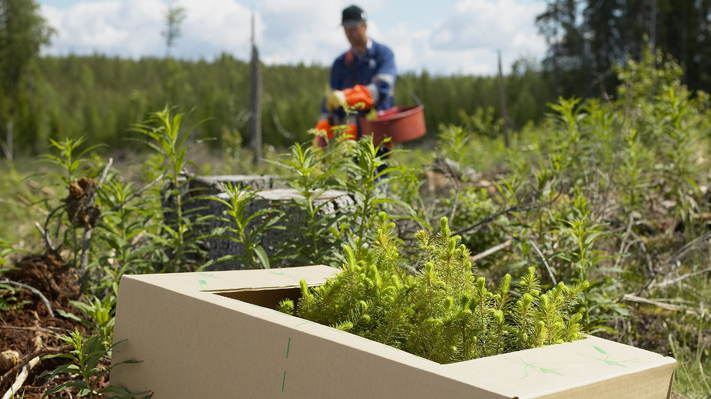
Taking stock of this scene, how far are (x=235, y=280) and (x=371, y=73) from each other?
4.09 metres

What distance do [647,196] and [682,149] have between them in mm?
526

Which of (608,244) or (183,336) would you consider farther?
(608,244)

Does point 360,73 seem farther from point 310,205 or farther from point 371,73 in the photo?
point 310,205

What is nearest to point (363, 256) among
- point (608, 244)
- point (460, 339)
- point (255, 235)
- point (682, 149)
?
point (460, 339)

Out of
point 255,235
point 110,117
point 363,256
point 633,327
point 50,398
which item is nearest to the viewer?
point 363,256

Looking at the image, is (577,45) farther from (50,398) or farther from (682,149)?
(50,398)

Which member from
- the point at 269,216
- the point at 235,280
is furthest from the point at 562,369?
the point at 269,216

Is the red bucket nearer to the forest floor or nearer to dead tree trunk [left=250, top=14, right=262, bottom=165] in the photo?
the forest floor

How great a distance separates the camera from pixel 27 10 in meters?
26.3

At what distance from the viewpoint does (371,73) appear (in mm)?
5355

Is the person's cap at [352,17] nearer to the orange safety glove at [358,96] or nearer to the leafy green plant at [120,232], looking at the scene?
the orange safety glove at [358,96]

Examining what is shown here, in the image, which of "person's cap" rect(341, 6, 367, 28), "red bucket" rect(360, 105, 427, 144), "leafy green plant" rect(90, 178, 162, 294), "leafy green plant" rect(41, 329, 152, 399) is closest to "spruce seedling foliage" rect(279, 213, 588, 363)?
"leafy green plant" rect(41, 329, 152, 399)

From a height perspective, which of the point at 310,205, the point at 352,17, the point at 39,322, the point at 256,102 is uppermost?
the point at 352,17

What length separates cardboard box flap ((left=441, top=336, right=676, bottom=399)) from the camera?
2.89ft
